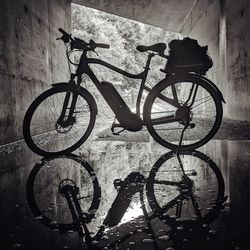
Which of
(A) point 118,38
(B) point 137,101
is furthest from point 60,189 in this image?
(A) point 118,38

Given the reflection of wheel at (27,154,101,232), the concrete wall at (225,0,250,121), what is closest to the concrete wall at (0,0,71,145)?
the reflection of wheel at (27,154,101,232)

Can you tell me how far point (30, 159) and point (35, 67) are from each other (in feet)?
11.7

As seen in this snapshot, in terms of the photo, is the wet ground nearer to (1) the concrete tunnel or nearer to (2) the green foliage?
(1) the concrete tunnel

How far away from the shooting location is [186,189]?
2.88m

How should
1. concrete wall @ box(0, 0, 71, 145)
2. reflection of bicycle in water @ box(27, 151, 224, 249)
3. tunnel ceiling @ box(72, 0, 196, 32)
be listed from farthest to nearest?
tunnel ceiling @ box(72, 0, 196, 32) < concrete wall @ box(0, 0, 71, 145) < reflection of bicycle in water @ box(27, 151, 224, 249)

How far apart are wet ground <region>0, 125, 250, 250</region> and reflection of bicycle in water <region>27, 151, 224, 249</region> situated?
0.02 meters

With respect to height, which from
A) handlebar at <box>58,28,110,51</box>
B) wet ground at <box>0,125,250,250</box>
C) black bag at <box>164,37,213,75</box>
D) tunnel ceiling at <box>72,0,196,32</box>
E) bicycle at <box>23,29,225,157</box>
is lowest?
wet ground at <box>0,125,250,250</box>

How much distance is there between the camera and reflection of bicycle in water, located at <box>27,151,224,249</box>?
2182mm

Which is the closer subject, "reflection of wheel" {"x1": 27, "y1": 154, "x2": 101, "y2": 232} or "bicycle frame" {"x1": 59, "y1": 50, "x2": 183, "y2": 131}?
"reflection of wheel" {"x1": 27, "y1": 154, "x2": 101, "y2": 232}

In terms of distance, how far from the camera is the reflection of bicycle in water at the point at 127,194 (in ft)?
7.16

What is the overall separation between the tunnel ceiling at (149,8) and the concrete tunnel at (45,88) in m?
0.45

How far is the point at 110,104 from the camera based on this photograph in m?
4.46

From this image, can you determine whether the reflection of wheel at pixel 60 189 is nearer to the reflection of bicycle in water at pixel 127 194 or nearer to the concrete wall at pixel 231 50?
the reflection of bicycle in water at pixel 127 194

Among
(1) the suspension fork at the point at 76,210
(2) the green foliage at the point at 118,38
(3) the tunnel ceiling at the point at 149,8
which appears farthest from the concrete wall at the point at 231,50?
(2) the green foliage at the point at 118,38
